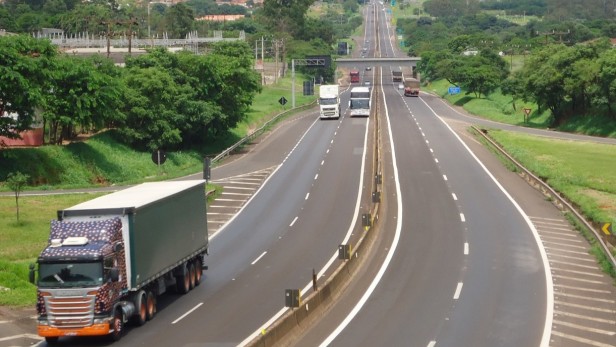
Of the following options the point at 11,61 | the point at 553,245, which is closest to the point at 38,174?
the point at 11,61

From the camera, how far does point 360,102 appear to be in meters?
112

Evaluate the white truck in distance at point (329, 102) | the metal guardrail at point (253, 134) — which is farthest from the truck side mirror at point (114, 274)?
the white truck in distance at point (329, 102)

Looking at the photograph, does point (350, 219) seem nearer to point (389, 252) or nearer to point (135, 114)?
point (389, 252)

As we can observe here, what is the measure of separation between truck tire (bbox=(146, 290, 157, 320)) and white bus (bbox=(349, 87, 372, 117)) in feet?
266

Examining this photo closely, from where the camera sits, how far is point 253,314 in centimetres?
3253

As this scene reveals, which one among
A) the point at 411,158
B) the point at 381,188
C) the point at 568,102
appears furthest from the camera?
the point at 568,102

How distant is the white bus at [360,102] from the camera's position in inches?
4405

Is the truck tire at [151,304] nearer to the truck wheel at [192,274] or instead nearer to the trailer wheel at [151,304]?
the trailer wheel at [151,304]

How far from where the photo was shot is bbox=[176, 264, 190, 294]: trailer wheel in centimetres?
3544

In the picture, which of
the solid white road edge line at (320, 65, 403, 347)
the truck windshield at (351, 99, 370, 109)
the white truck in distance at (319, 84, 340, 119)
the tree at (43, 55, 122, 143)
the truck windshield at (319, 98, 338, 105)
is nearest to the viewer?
the solid white road edge line at (320, 65, 403, 347)

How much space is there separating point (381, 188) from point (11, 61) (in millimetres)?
25714

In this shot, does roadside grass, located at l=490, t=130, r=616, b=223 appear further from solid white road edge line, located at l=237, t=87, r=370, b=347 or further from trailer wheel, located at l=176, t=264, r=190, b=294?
trailer wheel, located at l=176, t=264, r=190, b=294

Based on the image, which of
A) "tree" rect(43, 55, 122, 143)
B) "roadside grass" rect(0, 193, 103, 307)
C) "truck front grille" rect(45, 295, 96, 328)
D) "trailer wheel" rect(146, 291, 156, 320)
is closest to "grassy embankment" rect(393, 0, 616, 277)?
"trailer wheel" rect(146, 291, 156, 320)

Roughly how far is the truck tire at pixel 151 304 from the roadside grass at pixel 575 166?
25.3m
